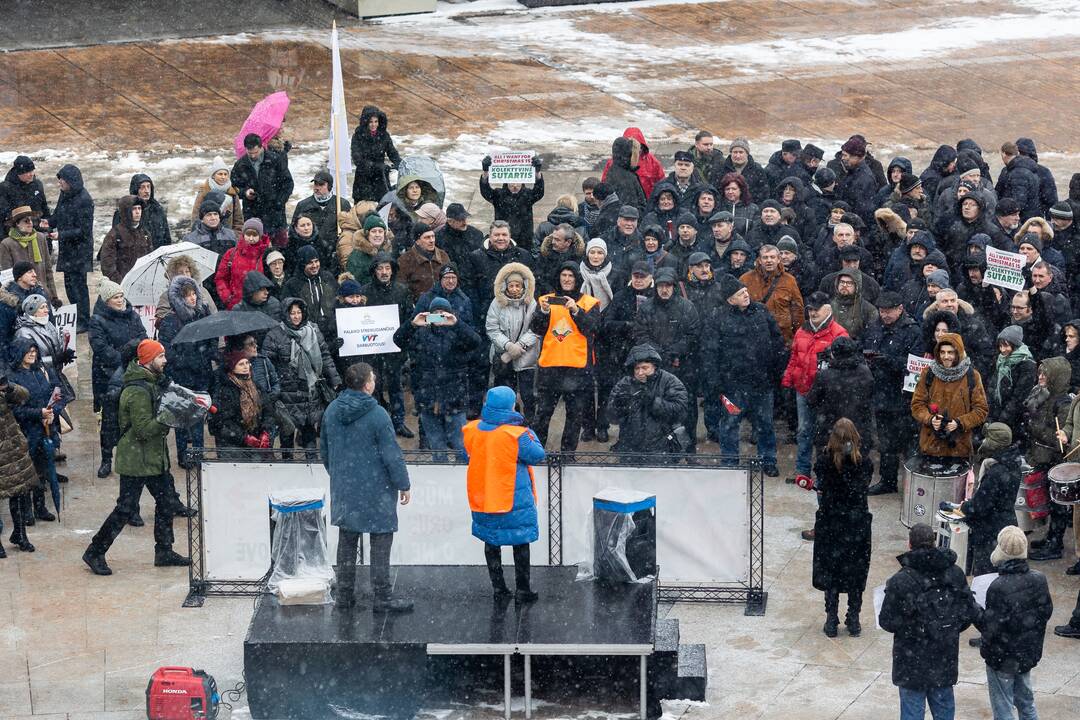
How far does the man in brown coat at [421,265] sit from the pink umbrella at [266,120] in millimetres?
3792

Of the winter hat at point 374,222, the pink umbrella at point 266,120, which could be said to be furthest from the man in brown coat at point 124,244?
the winter hat at point 374,222

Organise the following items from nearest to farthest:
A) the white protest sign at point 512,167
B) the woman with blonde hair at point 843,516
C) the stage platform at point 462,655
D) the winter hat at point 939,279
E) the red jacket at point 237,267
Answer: the stage platform at point 462,655 < the woman with blonde hair at point 843,516 < the winter hat at point 939,279 < the red jacket at point 237,267 < the white protest sign at point 512,167

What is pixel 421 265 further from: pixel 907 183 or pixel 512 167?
pixel 907 183

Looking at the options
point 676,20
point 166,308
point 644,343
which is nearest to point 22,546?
point 166,308

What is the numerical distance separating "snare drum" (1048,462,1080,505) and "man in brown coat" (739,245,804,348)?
3034 millimetres

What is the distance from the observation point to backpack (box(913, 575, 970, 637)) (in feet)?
34.3

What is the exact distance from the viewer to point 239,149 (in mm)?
19609

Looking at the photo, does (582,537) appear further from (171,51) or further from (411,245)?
(171,51)

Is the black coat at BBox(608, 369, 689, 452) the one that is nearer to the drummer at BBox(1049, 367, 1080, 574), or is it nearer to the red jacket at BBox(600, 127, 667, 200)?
the drummer at BBox(1049, 367, 1080, 574)

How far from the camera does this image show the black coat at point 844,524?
12.0 meters

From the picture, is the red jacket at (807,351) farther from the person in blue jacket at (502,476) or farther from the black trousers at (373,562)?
the black trousers at (373,562)

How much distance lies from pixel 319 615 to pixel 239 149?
29.6ft

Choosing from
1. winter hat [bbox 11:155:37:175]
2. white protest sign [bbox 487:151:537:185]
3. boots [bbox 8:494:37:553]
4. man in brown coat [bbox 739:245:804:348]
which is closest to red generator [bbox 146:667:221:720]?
boots [bbox 8:494:37:553]

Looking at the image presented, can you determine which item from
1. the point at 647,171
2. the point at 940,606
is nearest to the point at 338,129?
the point at 647,171
